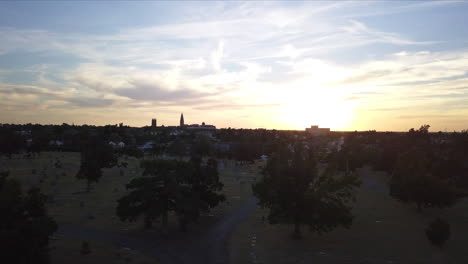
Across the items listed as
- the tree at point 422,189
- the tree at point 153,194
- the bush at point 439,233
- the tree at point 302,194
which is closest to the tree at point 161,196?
the tree at point 153,194

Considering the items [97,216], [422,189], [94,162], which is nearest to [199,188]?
[97,216]

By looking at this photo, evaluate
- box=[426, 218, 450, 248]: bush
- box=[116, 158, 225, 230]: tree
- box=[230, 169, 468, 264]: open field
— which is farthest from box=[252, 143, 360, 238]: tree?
box=[116, 158, 225, 230]: tree

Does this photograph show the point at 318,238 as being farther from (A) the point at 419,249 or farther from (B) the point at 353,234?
(A) the point at 419,249

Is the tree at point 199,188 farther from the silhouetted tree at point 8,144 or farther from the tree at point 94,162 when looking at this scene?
the silhouetted tree at point 8,144

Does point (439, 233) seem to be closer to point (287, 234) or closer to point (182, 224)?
point (287, 234)

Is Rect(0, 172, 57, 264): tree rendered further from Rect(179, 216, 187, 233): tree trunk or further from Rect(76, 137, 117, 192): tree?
Rect(76, 137, 117, 192): tree
